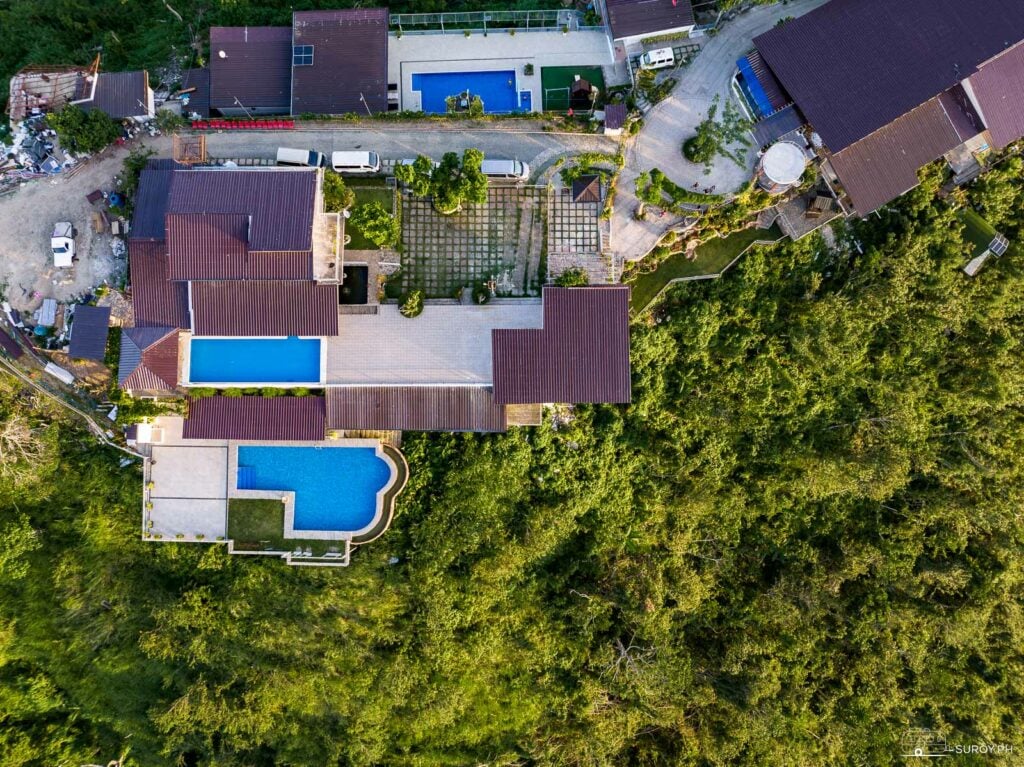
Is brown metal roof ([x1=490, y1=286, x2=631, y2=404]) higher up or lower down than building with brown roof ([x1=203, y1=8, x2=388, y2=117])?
lower down

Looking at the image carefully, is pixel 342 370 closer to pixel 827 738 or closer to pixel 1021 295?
pixel 827 738

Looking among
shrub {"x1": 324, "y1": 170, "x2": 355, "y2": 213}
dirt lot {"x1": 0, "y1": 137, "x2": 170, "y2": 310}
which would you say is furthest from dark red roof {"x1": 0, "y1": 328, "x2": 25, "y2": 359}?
shrub {"x1": 324, "y1": 170, "x2": 355, "y2": 213}

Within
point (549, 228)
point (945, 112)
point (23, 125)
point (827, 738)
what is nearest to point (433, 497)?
point (549, 228)

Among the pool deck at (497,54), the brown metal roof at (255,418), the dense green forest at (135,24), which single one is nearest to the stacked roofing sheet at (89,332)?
the brown metal roof at (255,418)

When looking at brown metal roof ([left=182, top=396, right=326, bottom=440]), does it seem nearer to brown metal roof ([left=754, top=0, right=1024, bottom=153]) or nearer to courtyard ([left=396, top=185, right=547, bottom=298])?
courtyard ([left=396, top=185, right=547, bottom=298])

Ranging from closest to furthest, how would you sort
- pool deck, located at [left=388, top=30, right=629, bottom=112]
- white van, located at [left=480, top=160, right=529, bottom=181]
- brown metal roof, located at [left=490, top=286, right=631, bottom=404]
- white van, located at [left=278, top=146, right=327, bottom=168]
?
brown metal roof, located at [left=490, top=286, right=631, bottom=404] < white van, located at [left=480, top=160, right=529, bottom=181] < white van, located at [left=278, top=146, right=327, bottom=168] < pool deck, located at [left=388, top=30, right=629, bottom=112]

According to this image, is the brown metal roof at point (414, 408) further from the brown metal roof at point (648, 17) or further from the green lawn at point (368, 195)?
the brown metal roof at point (648, 17)
